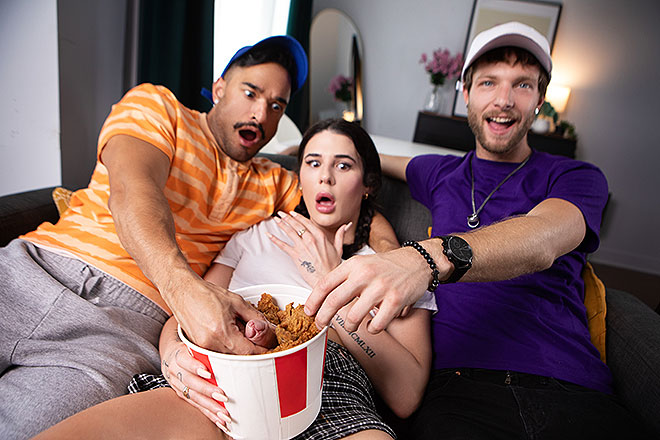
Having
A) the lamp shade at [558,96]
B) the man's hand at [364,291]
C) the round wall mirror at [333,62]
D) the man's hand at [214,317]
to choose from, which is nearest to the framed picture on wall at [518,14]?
the lamp shade at [558,96]

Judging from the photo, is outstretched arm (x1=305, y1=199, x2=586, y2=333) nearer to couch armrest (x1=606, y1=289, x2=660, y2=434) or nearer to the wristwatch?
the wristwatch

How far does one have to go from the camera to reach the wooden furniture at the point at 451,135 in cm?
438

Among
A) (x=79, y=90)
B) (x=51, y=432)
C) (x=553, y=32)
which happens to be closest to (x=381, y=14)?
(x=553, y=32)

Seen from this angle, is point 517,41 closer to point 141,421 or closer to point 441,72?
point 141,421

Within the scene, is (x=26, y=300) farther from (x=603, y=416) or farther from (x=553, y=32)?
(x=553, y=32)

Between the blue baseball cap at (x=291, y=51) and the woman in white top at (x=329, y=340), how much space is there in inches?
10.5

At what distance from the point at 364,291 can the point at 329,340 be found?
470 mm

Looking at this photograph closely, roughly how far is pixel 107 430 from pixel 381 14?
5.46m

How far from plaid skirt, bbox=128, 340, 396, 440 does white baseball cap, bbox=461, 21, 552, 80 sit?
1.16 m

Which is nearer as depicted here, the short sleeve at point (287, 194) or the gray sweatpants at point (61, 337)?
the gray sweatpants at point (61, 337)

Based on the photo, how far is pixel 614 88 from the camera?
15.0 feet

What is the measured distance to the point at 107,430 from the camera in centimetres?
73

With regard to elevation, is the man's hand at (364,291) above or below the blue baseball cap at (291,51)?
below

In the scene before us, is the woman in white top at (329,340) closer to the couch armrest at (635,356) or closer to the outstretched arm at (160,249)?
the outstretched arm at (160,249)
